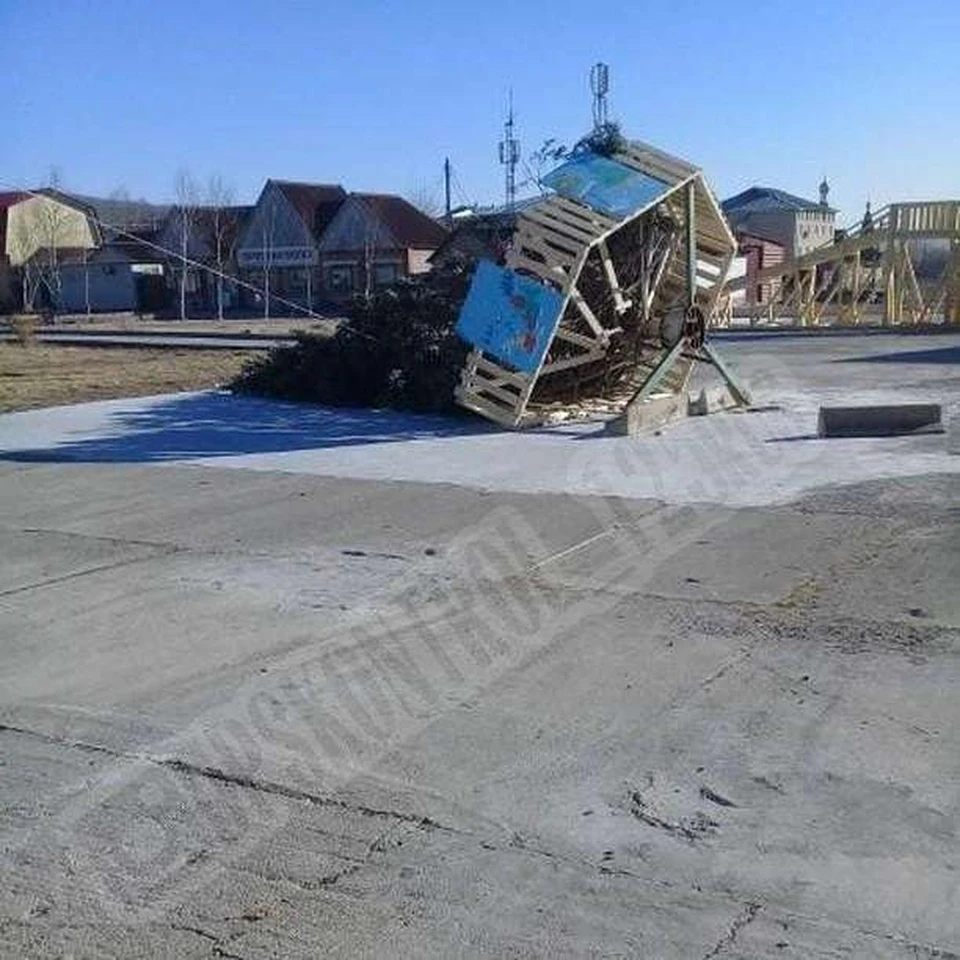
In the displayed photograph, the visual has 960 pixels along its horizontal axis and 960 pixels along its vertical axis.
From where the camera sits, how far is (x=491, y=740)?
528 centimetres

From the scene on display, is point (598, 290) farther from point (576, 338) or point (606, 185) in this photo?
point (606, 185)

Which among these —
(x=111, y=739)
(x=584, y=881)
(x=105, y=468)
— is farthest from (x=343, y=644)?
(x=105, y=468)

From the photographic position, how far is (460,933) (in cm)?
378

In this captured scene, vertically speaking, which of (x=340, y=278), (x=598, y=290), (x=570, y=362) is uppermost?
(x=340, y=278)

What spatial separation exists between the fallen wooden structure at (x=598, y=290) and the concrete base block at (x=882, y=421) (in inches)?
88.0

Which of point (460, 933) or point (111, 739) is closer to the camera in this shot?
point (460, 933)

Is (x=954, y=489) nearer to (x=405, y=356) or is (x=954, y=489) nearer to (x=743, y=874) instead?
(x=743, y=874)

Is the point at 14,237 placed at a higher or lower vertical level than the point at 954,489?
higher

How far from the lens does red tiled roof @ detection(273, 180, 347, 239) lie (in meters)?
72.6

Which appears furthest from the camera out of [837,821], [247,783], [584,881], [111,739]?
[111,739]

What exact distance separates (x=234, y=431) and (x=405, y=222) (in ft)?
182

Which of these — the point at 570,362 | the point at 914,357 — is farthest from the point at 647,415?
the point at 914,357

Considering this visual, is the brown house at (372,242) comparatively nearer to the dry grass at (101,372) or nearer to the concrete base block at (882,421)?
the dry grass at (101,372)

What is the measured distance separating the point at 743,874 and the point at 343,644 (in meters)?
3.06
